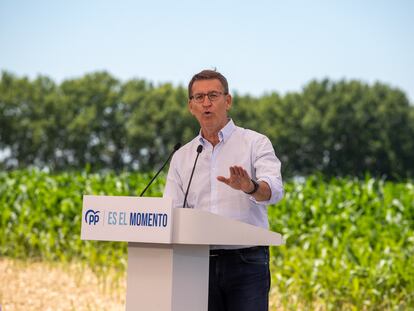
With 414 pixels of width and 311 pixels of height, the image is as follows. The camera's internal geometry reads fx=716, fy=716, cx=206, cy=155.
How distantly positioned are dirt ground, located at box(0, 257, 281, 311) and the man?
12.8ft

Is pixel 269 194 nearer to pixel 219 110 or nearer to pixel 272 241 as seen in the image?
A: pixel 272 241

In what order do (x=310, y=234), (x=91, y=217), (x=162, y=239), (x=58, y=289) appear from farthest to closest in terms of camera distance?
1. (x=310, y=234)
2. (x=58, y=289)
3. (x=91, y=217)
4. (x=162, y=239)

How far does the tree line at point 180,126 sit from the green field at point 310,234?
2604 centimetres

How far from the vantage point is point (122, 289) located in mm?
7840

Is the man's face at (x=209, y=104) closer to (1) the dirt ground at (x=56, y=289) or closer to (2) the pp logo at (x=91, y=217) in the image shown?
(2) the pp logo at (x=91, y=217)

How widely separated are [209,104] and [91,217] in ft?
2.15

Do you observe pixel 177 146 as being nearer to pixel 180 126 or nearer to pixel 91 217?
pixel 91 217

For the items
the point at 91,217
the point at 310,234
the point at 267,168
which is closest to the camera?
the point at 91,217

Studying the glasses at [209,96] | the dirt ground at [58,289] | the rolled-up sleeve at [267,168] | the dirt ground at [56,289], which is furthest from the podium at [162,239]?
the dirt ground at [56,289]

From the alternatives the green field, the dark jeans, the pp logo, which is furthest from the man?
the green field

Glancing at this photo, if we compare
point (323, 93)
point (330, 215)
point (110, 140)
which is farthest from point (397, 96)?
point (330, 215)

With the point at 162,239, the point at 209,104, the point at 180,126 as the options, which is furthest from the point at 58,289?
the point at 180,126

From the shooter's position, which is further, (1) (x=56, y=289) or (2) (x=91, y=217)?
(1) (x=56, y=289)

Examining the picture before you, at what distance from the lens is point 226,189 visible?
2.88 m
